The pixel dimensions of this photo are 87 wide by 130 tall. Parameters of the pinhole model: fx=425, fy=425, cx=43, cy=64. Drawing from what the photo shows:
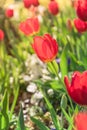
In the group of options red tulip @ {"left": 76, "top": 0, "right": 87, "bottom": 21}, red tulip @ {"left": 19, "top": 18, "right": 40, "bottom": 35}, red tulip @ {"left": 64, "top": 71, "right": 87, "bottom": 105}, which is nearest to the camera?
red tulip @ {"left": 64, "top": 71, "right": 87, "bottom": 105}

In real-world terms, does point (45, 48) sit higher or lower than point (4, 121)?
higher

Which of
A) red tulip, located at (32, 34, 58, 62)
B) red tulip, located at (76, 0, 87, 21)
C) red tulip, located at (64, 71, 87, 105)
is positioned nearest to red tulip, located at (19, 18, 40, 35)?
red tulip, located at (76, 0, 87, 21)

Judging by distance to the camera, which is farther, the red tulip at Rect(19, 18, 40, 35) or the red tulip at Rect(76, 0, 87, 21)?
the red tulip at Rect(19, 18, 40, 35)

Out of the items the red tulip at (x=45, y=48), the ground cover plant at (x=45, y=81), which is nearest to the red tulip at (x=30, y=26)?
the ground cover plant at (x=45, y=81)

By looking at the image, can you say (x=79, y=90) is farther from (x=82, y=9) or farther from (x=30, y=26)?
(x=30, y=26)

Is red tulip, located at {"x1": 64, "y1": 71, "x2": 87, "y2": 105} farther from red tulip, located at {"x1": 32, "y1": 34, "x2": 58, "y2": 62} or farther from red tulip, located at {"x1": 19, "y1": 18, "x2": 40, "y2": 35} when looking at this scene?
red tulip, located at {"x1": 19, "y1": 18, "x2": 40, "y2": 35}

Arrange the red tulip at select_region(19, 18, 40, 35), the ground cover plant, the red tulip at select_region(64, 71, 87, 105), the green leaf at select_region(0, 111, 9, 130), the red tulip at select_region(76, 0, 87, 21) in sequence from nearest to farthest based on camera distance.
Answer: the red tulip at select_region(64, 71, 87, 105) < the ground cover plant < the green leaf at select_region(0, 111, 9, 130) < the red tulip at select_region(76, 0, 87, 21) < the red tulip at select_region(19, 18, 40, 35)

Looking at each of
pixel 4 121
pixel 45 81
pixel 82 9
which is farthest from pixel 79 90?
pixel 45 81
